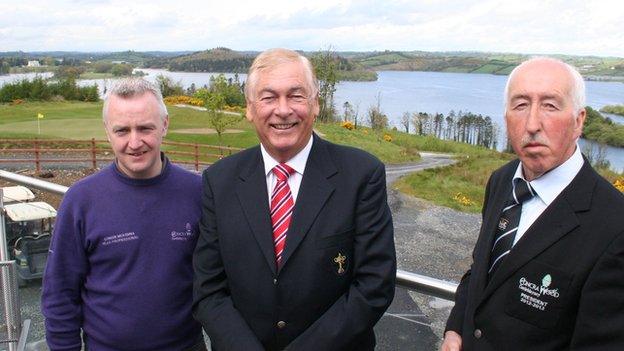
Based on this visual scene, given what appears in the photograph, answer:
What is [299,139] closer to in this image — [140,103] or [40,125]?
[140,103]

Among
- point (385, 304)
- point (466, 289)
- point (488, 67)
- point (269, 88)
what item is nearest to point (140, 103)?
point (269, 88)

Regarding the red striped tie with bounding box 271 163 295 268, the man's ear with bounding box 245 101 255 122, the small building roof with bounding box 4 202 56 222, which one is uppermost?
the man's ear with bounding box 245 101 255 122

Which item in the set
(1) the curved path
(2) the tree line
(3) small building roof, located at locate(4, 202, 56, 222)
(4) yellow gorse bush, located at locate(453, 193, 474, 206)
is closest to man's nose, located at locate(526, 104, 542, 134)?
(3) small building roof, located at locate(4, 202, 56, 222)

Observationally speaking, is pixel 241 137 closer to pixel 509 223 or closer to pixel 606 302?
pixel 509 223

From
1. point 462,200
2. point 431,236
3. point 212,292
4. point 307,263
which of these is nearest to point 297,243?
point 307,263

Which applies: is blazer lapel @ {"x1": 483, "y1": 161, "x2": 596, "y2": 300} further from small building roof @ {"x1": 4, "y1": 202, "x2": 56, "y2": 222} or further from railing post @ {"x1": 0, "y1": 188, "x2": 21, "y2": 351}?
small building roof @ {"x1": 4, "y1": 202, "x2": 56, "y2": 222}

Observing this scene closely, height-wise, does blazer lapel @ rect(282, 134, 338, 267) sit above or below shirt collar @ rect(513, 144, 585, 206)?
below

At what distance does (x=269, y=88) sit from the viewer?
1.90m

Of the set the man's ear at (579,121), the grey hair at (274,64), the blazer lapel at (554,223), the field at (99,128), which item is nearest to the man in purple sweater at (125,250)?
the grey hair at (274,64)

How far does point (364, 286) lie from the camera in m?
1.85

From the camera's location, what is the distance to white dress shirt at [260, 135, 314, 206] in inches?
78.8

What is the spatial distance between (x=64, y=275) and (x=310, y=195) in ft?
3.46

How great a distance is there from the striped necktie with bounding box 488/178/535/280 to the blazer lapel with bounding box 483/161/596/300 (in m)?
0.09

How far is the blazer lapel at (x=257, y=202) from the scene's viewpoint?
6.26ft
